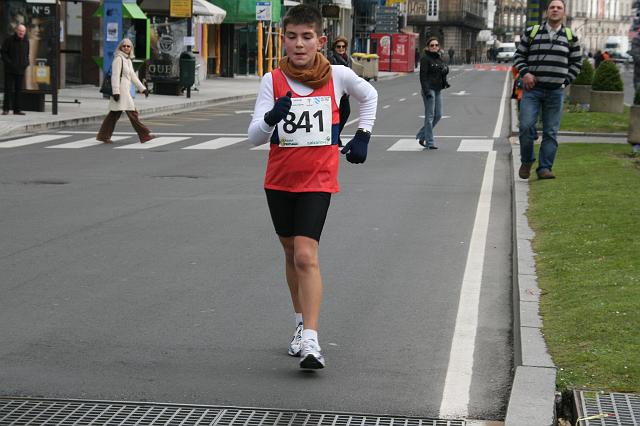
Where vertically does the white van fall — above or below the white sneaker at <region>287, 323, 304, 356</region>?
below

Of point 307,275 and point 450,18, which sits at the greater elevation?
point 450,18

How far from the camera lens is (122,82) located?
22422 mm

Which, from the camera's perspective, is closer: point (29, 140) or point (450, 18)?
point (29, 140)

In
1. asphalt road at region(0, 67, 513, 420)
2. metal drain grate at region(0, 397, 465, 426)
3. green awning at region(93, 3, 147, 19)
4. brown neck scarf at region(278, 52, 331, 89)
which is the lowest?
asphalt road at region(0, 67, 513, 420)

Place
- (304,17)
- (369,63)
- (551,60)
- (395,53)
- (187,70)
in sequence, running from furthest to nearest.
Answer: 1. (395,53)
2. (369,63)
3. (187,70)
4. (551,60)
5. (304,17)

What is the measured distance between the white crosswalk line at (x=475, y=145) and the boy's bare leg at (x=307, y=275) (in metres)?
15.1

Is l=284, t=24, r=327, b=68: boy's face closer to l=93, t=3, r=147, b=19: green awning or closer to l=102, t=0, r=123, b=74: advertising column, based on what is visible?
l=102, t=0, r=123, b=74: advertising column

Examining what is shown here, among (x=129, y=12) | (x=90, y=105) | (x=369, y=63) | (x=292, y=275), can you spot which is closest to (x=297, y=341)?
(x=292, y=275)

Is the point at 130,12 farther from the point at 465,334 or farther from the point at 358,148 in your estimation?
the point at 358,148

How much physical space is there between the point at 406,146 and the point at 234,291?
13767 mm

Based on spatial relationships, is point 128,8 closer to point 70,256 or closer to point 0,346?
point 70,256

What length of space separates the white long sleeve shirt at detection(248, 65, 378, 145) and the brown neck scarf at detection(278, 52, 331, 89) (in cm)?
5

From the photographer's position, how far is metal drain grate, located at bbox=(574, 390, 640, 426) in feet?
17.5

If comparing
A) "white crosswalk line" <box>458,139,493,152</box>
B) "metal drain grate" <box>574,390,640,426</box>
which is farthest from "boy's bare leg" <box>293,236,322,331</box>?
"white crosswalk line" <box>458,139,493,152</box>
